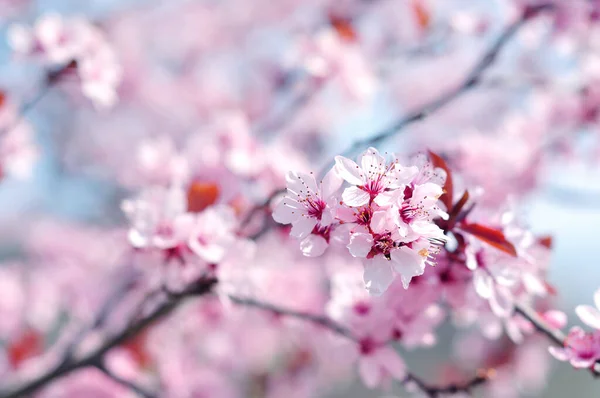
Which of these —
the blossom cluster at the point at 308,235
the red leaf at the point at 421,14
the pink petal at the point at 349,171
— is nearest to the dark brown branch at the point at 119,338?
the blossom cluster at the point at 308,235

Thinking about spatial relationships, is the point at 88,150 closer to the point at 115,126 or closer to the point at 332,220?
the point at 115,126

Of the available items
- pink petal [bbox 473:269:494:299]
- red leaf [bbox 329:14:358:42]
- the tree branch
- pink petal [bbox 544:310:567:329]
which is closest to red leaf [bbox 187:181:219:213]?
pink petal [bbox 473:269:494:299]

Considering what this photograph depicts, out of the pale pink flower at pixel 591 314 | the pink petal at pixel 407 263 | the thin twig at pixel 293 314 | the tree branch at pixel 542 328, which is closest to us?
the pink petal at pixel 407 263

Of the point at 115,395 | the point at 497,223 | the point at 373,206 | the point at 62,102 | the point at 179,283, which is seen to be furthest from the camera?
the point at 62,102

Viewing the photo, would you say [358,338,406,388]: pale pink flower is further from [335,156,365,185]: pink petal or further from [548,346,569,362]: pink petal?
[335,156,365,185]: pink petal

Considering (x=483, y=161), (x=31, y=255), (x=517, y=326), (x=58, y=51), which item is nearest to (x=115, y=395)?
(x=58, y=51)

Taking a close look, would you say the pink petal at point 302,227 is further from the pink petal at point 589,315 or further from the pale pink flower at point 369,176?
the pink petal at point 589,315

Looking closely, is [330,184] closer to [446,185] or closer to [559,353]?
[446,185]
